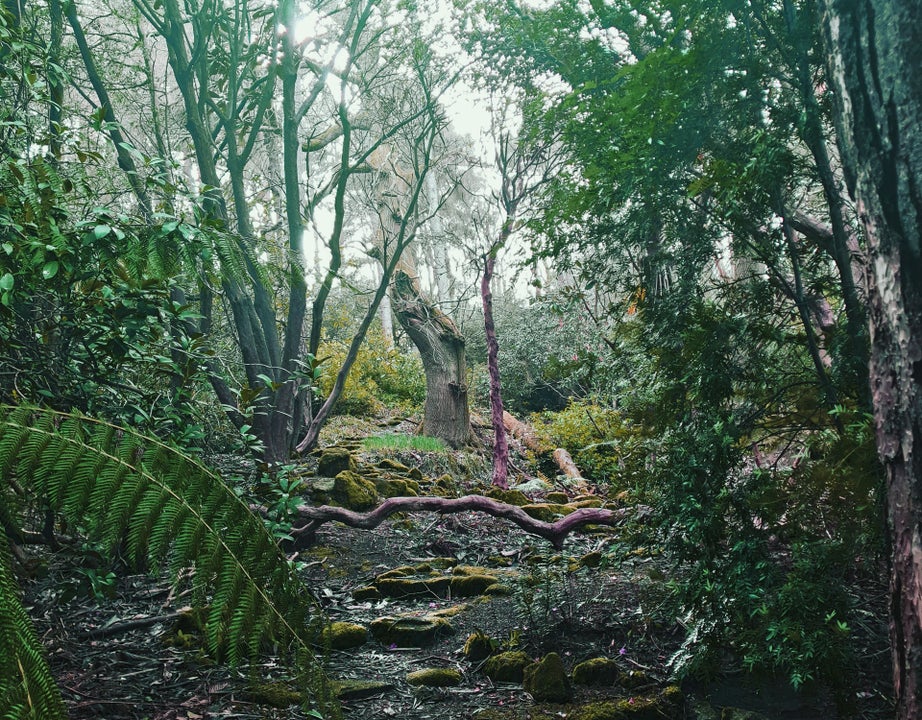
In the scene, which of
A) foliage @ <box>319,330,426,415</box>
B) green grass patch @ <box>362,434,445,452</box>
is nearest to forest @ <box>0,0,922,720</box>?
green grass patch @ <box>362,434,445,452</box>

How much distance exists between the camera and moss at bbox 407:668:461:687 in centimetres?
363

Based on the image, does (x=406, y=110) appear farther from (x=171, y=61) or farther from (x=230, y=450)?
(x=230, y=450)

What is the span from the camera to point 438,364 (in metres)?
11.1

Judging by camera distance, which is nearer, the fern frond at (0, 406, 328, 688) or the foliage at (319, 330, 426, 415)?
the fern frond at (0, 406, 328, 688)

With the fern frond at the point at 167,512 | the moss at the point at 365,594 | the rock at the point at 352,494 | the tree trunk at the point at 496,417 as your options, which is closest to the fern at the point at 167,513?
the fern frond at the point at 167,512

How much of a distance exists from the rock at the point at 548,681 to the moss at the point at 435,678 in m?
0.39

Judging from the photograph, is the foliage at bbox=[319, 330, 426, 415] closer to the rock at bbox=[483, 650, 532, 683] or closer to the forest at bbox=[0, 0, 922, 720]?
the forest at bbox=[0, 0, 922, 720]

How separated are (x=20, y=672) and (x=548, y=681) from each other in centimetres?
313

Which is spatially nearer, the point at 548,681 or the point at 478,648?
the point at 548,681

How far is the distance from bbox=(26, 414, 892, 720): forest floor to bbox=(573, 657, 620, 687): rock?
0.03 metres

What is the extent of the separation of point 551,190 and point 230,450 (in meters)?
2.88

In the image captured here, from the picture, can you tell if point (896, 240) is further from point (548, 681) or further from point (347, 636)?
point (347, 636)

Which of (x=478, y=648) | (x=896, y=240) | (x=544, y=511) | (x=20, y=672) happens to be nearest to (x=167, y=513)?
(x=20, y=672)

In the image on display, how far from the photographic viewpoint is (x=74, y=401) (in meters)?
2.78
